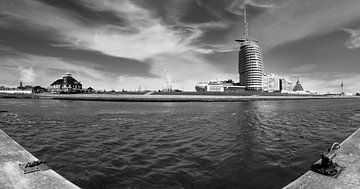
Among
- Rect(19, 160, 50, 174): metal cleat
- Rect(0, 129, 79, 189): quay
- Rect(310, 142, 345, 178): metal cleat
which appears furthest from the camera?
Rect(19, 160, 50, 174): metal cleat

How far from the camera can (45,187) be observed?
15.3 feet

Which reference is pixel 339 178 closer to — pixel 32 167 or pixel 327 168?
pixel 327 168

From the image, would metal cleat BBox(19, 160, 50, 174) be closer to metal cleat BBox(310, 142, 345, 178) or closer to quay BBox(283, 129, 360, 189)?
quay BBox(283, 129, 360, 189)

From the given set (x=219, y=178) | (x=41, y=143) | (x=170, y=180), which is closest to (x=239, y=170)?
(x=219, y=178)

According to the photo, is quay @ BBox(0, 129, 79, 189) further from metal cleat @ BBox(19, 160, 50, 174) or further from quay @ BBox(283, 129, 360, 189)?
quay @ BBox(283, 129, 360, 189)

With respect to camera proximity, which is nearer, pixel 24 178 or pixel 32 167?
pixel 24 178

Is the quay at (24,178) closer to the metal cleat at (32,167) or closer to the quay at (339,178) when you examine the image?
the metal cleat at (32,167)

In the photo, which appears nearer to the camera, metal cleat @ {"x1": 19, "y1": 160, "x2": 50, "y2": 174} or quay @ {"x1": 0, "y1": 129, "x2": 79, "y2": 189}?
quay @ {"x1": 0, "y1": 129, "x2": 79, "y2": 189}

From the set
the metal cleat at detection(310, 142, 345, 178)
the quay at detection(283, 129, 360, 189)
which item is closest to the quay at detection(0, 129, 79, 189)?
the quay at detection(283, 129, 360, 189)

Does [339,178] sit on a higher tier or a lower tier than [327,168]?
lower

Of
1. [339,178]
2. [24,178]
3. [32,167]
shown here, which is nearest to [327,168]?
[339,178]

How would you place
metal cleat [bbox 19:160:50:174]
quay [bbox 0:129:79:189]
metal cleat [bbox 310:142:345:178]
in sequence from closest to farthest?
quay [bbox 0:129:79:189] → metal cleat [bbox 310:142:345:178] → metal cleat [bbox 19:160:50:174]

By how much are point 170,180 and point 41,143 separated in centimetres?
1100

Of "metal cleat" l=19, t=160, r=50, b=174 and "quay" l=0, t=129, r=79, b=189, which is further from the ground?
"metal cleat" l=19, t=160, r=50, b=174
